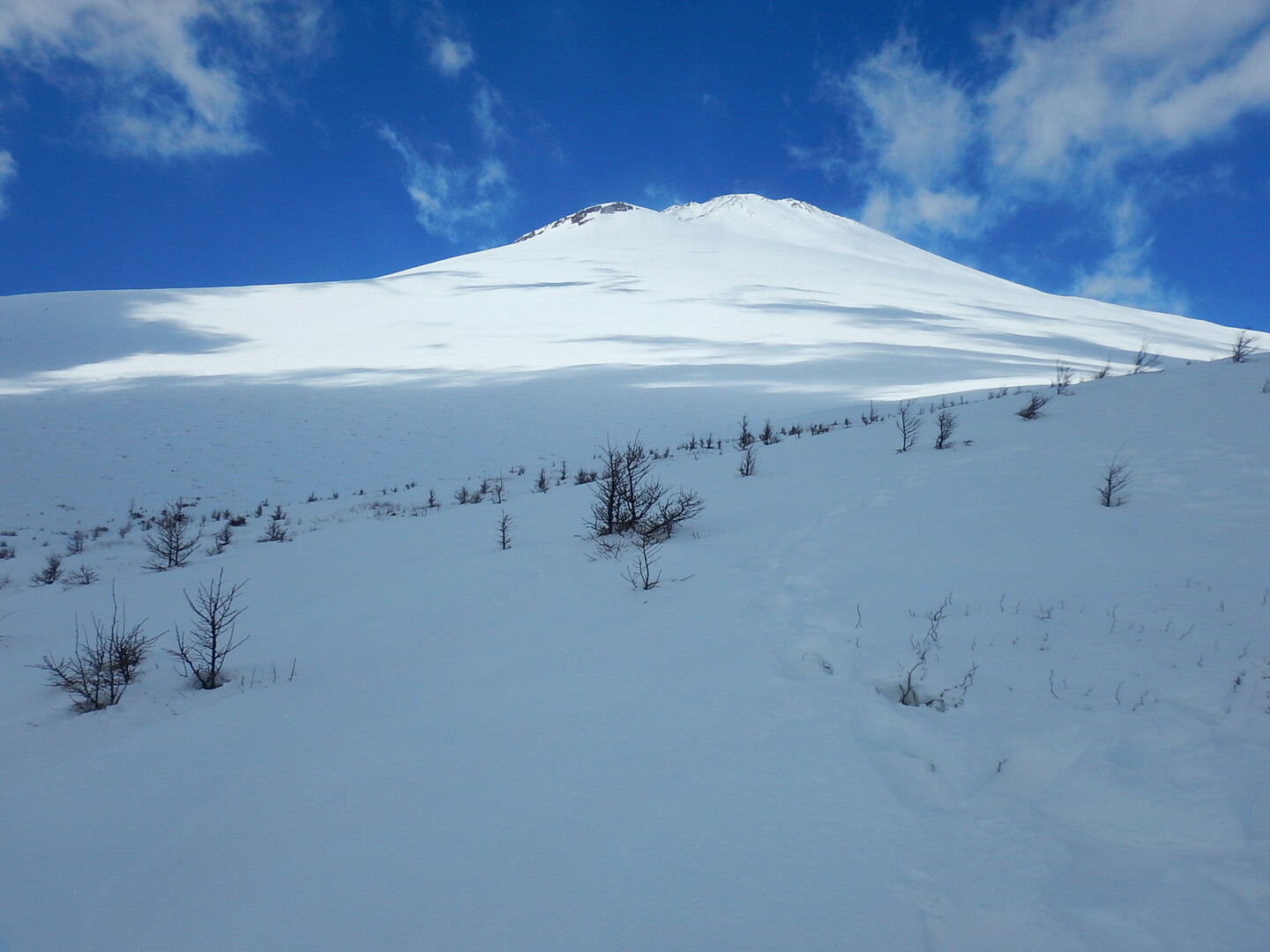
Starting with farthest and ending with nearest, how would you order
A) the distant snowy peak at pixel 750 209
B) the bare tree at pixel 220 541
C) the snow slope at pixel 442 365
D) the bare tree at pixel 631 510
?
the distant snowy peak at pixel 750 209
the snow slope at pixel 442 365
the bare tree at pixel 220 541
the bare tree at pixel 631 510

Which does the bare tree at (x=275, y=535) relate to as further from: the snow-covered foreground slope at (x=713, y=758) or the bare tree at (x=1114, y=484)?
the bare tree at (x=1114, y=484)

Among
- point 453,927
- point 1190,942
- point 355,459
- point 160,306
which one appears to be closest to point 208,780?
point 453,927

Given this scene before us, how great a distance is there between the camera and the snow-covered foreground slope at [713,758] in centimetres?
145

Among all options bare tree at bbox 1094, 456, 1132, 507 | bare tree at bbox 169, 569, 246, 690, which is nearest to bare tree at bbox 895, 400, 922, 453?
bare tree at bbox 1094, 456, 1132, 507

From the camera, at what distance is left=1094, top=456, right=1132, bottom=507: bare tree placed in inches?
163

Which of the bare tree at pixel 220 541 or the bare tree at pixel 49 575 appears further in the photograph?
the bare tree at pixel 220 541

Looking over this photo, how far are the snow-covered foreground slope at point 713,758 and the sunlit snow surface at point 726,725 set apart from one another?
0.01m

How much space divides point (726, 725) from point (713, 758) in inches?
8.3

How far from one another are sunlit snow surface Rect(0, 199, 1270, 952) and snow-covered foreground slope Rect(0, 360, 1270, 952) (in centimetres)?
1

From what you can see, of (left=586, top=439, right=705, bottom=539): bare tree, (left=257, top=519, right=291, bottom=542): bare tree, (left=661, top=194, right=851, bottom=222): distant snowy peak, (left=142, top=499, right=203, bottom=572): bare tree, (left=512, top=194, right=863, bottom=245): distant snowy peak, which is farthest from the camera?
(left=661, top=194, right=851, bottom=222): distant snowy peak

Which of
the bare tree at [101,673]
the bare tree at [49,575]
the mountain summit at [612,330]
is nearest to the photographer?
the bare tree at [101,673]

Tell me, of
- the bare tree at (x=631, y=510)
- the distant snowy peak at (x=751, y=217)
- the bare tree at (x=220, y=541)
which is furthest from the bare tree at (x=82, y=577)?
the distant snowy peak at (x=751, y=217)

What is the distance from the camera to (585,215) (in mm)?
113375

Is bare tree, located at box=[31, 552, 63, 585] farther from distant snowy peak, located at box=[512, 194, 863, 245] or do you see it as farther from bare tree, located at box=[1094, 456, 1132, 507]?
distant snowy peak, located at box=[512, 194, 863, 245]
